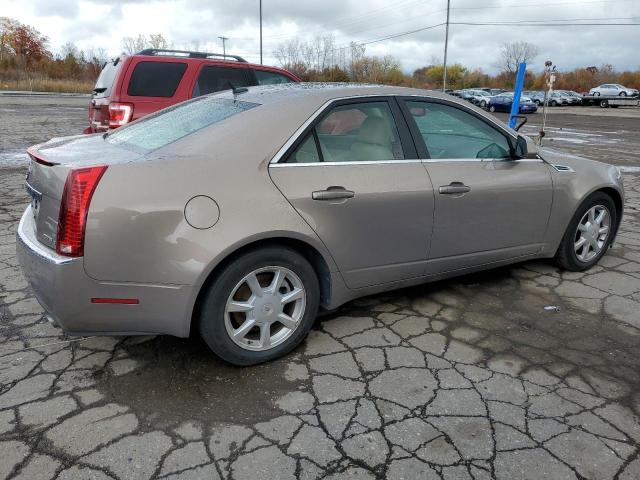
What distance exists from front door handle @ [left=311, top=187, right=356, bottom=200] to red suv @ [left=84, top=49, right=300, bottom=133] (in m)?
4.58

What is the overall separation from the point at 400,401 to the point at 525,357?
95cm

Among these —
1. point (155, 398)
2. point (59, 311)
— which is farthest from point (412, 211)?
point (59, 311)

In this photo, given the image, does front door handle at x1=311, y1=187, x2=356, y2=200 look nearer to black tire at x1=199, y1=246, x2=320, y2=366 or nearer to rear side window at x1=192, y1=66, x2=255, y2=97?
black tire at x1=199, y1=246, x2=320, y2=366

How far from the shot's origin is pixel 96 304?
101 inches

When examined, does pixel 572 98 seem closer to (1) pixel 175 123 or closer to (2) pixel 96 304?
(1) pixel 175 123

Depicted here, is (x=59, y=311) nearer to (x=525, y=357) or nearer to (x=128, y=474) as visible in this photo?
(x=128, y=474)

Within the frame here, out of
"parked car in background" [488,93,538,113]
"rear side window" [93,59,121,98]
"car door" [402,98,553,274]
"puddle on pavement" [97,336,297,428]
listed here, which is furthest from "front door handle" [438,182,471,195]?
"parked car in background" [488,93,538,113]

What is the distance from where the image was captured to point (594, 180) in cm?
434

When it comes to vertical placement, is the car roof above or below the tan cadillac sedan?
above

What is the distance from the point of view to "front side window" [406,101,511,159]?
3.54 meters

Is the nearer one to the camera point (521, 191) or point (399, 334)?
point (399, 334)

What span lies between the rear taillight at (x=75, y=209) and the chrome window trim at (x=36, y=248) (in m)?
0.03

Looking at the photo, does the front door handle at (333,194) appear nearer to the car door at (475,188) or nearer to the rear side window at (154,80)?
the car door at (475,188)

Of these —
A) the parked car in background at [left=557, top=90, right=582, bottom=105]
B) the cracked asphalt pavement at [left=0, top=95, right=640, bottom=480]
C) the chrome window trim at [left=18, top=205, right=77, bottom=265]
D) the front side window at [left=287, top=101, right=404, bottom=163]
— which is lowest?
the cracked asphalt pavement at [left=0, top=95, right=640, bottom=480]
